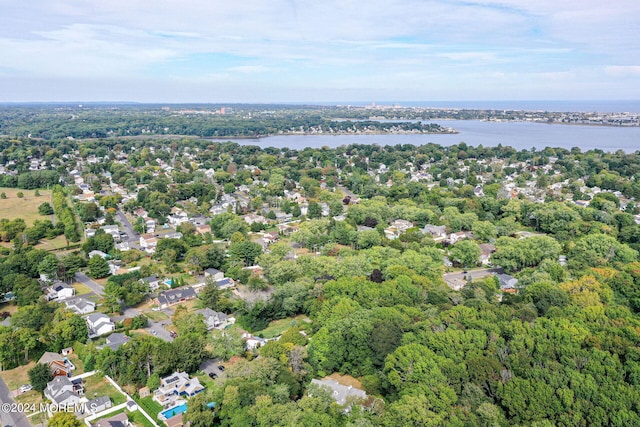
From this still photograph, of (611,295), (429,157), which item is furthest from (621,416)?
(429,157)

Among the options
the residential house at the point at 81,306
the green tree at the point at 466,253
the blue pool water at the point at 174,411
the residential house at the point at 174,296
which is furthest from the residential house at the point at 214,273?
the green tree at the point at 466,253

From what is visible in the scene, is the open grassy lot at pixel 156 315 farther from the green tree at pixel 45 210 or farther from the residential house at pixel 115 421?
the green tree at pixel 45 210

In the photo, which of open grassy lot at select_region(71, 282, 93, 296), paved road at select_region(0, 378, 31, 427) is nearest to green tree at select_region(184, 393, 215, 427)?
paved road at select_region(0, 378, 31, 427)

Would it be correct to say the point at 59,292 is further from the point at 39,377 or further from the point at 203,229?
the point at 203,229

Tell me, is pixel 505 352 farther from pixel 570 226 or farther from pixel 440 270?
pixel 570 226

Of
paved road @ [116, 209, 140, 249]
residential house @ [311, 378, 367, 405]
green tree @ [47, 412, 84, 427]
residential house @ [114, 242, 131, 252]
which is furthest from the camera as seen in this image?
paved road @ [116, 209, 140, 249]

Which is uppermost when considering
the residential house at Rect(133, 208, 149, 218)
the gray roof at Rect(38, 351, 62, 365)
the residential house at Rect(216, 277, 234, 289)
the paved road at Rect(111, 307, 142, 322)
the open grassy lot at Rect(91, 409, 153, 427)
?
the residential house at Rect(133, 208, 149, 218)

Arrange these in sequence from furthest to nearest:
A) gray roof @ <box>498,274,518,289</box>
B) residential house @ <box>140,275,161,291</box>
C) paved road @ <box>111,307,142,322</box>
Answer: gray roof @ <box>498,274,518,289</box>
residential house @ <box>140,275,161,291</box>
paved road @ <box>111,307,142,322</box>

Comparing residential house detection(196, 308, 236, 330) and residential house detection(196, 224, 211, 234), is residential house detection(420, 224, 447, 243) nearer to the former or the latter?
residential house detection(196, 224, 211, 234)
